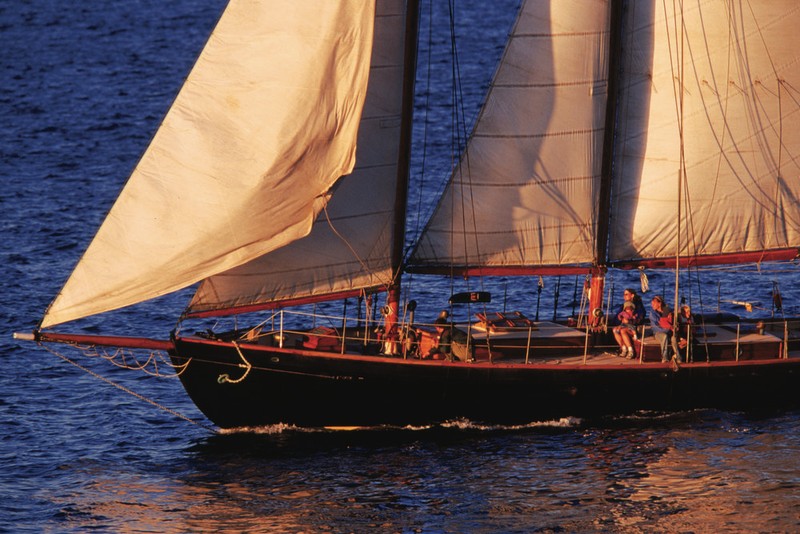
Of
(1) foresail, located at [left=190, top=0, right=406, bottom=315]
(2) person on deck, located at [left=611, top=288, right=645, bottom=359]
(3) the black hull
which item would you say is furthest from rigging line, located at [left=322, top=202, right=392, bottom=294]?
(2) person on deck, located at [left=611, top=288, right=645, bottom=359]

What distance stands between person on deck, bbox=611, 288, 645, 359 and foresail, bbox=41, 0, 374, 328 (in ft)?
31.5

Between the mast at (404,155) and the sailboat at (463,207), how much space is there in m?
0.07

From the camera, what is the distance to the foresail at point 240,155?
38750 mm

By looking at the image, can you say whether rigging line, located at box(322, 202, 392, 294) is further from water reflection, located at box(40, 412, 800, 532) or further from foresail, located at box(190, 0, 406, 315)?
water reflection, located at box(40, 412, 800, 532)

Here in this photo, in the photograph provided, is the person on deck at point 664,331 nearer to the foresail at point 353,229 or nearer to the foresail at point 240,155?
the foresail at point 353,229

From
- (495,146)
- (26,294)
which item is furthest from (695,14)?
(26,294)

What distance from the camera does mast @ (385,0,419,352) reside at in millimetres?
41531

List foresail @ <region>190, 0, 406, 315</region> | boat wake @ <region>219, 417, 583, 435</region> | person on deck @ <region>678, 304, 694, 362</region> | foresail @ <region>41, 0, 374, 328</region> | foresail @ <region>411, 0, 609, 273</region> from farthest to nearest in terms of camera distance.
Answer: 1. person on deck @ <region>678, 304, 694, 362</region>
2. foresail @ <region>411, 0, 609, 273</region>
3. boat wake @ <region>219, 417, 583, 435</region>
4. foresail @ <region>190, 0, 406, 315</region>
5. foresail @ <region>41, 0, 374, 328</region>

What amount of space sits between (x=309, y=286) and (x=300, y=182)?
3794 millimetres

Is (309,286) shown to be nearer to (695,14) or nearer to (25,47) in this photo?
(695,14)

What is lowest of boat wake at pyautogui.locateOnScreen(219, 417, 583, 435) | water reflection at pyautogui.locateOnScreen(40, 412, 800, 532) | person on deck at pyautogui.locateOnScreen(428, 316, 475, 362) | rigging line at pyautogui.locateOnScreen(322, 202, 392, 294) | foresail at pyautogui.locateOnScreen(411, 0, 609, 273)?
water reflection at pyautogui.locateOnScreen(40, 412, 800, 532)

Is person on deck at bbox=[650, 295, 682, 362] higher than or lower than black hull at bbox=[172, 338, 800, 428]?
higher

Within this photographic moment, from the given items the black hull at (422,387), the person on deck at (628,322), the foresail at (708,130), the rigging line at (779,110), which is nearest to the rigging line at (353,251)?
the black hull at (422,387)

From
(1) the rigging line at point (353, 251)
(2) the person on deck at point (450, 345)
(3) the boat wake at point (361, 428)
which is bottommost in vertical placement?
(3) the boat wake at point (361, 428)
